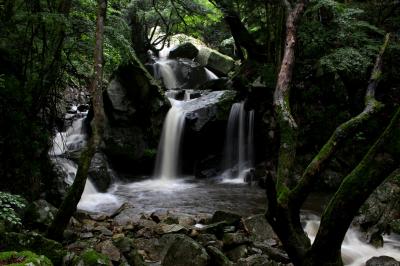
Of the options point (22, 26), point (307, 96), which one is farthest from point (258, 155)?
point (22, 26)

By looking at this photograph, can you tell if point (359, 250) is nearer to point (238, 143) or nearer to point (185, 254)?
point (185, 254)

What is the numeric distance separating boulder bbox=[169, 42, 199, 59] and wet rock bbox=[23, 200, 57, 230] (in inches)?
863

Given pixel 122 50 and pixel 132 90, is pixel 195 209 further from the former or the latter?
pixel 132 90

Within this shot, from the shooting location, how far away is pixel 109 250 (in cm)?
641

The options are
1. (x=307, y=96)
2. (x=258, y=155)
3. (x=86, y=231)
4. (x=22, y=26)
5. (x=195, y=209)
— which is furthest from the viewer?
(x=258, y=155)

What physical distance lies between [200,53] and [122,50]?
18.9m

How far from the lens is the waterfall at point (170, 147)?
15.9m

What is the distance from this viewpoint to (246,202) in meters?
11.3

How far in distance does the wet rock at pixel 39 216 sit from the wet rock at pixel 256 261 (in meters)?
3.81

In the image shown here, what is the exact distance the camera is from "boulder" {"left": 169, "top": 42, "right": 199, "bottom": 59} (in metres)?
28.2

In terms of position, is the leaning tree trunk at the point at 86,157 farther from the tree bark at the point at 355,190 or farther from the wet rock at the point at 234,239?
the tree bark at the point at 355,190

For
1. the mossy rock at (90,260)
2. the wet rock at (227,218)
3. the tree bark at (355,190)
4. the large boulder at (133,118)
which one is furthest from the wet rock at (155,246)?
the large boulder at (133,118)

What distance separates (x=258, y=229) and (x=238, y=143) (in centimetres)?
785

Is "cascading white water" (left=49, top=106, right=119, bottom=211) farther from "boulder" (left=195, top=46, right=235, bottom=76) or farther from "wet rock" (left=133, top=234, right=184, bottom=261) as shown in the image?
"boulder" (left=195, top=46, right=235, bottom=76)
